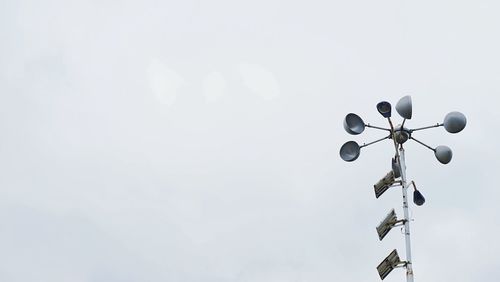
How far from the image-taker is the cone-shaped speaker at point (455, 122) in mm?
18609

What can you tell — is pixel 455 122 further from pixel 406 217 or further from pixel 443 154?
pixel 406 217

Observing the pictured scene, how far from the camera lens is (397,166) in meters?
18.4

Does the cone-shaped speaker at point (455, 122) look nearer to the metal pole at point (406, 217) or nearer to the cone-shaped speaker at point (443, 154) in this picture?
the cone-shaped speaker at point (443, 154)

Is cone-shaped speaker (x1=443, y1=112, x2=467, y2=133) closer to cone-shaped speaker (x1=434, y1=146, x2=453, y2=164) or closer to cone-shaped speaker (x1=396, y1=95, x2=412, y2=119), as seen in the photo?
cone-shaped speaker (x1=434, y1=146, x2=453, y2=164)

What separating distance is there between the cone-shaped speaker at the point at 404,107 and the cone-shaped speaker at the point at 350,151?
1.37 meters

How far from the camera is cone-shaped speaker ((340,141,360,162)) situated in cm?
1898

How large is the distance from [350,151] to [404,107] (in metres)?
1.72

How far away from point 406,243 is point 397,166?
1.89 metres

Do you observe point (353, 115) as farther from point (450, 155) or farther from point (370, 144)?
point (450, 155)

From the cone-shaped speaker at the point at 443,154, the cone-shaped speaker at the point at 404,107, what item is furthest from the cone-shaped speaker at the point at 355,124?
the cone-shaped speaker at the point at 443,154

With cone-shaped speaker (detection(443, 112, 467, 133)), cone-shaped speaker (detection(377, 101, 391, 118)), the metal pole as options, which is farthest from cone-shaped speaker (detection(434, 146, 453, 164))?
cone-shaped speaker (detection(377, 101, 391, 118))

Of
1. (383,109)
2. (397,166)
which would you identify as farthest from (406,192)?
(383,109)

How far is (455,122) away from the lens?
733 inches

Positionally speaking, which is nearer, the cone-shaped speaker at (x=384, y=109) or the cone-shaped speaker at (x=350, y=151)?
the cone-shaped speaker at (x=384, y=109)
